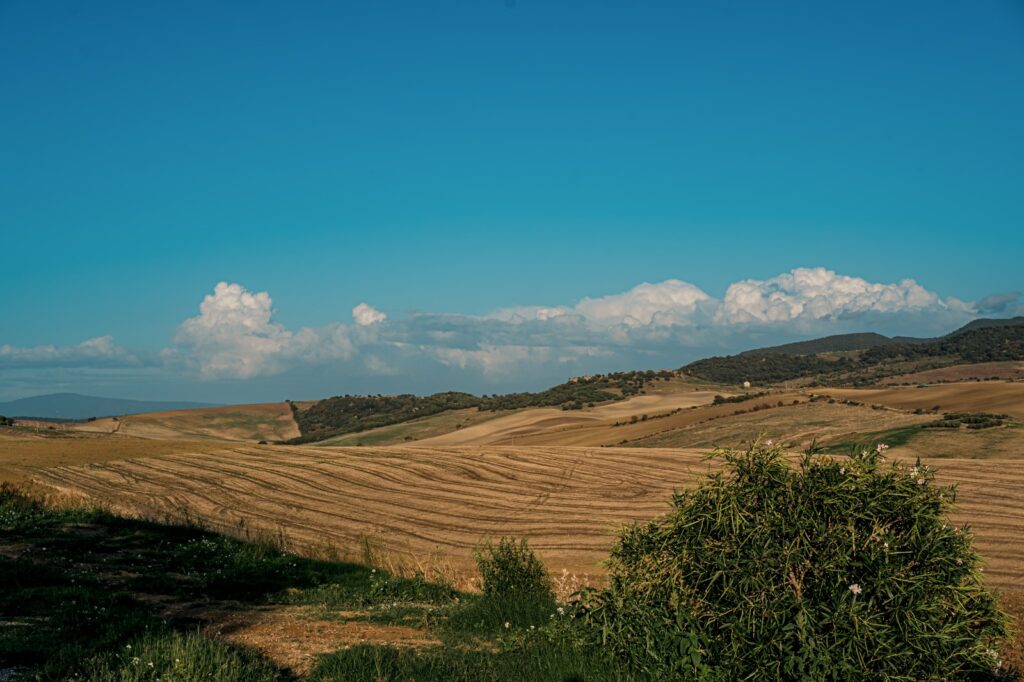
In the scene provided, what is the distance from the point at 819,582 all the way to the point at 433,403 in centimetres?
9615

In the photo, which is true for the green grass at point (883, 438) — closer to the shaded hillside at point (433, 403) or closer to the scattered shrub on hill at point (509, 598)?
the scattered shrub on hill at point (509, 598)

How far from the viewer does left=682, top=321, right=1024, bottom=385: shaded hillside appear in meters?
108

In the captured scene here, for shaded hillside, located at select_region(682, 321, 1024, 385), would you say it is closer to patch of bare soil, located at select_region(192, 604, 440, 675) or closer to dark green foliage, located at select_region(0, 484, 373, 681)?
dark green foliage, located at select_region(0, 484, 373, 681)

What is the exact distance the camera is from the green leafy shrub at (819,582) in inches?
267

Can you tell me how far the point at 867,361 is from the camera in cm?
12769

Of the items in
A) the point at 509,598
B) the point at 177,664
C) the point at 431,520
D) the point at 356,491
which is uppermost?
the point at 177,664

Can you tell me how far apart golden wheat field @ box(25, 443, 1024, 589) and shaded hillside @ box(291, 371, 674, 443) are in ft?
152

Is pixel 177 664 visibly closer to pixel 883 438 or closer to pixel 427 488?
pixel 427 488

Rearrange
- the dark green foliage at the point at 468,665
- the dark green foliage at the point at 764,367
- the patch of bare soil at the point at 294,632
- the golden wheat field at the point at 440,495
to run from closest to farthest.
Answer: the dark green foliage at the point at 468,665 < the patch of bare soil at the point at 294,632 < the golden wheat field at the point at 440,495 < the dark green foliage at the point at 764,367

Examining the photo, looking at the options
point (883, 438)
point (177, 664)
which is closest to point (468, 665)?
point (177, 664)

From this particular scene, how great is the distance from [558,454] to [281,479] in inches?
506

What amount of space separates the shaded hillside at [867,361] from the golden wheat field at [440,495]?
2980 inches

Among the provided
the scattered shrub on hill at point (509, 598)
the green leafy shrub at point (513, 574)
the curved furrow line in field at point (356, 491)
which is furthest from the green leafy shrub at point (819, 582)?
the curved furrow line in field at point (356, 491)

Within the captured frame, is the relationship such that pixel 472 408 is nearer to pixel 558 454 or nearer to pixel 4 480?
pixel 558 454
